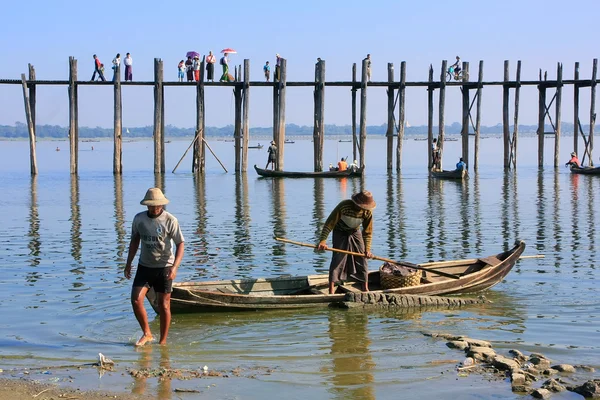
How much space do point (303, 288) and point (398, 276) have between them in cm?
132

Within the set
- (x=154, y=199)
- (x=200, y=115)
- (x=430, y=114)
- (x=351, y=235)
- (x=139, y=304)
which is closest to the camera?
(x=154, y=199)

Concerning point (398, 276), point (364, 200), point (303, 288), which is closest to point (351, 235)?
point (364, 200)

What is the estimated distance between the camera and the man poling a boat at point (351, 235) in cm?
1130

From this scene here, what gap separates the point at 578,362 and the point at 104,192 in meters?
23.4

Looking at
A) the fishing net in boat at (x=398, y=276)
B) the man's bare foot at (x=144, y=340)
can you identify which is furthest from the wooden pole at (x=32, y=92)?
the man's bare foot at (x=144, y=340)

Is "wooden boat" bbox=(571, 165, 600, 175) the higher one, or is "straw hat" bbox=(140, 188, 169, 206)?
"straw hat" bbox=(140, 188, 169, 206)

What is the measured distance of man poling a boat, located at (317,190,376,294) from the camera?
11.3 meters

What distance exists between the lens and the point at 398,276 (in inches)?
480

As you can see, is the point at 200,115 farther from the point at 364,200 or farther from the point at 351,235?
the point at 364,200

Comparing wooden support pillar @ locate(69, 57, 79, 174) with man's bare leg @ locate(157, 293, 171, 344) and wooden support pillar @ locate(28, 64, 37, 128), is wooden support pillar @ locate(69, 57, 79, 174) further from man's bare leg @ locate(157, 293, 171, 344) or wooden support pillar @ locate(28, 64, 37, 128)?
man's bare leg @ locate(157, 293, 171, 344)

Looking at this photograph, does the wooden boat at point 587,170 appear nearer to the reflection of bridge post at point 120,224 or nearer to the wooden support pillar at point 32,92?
the reflection of bridge post at point 120,224

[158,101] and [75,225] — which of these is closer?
[75,225]

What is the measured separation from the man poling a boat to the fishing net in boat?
43cm

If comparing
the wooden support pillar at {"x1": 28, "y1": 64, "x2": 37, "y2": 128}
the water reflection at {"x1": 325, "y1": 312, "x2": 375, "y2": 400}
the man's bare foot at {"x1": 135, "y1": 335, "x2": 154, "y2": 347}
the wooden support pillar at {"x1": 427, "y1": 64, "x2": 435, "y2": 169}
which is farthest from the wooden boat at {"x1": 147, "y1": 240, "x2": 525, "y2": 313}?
the wooden support pillar at {"x1": 28, "y1": 64, "x2": 37, "y2": 128}
